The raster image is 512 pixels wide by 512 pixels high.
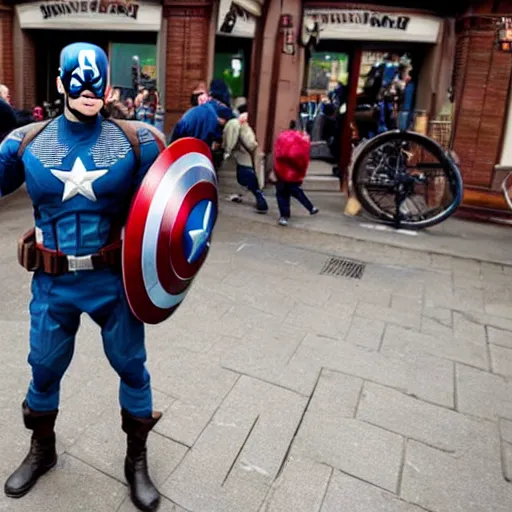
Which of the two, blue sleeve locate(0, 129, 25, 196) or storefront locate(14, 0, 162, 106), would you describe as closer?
blue sleeve locate(0, 129, 25, 196)

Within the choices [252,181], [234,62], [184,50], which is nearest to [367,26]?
[234,62]

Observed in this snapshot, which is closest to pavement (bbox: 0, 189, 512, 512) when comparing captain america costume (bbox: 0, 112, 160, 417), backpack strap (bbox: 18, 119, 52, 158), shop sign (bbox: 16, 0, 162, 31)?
captain america costume (bbox: 0, 112, 160, 417)

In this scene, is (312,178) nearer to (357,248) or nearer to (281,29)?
(281,29)

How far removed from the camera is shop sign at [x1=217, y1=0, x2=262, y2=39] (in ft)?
24.4

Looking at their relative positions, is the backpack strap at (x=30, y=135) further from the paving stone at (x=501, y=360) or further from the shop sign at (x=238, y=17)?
the shop sign at (x=238, y=17)

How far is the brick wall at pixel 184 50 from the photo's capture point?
777 centimetres

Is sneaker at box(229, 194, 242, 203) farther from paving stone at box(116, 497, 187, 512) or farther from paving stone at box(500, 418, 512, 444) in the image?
paving stone at box(116, 497, 187, 512)

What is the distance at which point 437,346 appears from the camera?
145 inches

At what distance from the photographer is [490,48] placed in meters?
7.17

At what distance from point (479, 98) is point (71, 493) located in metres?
7.30

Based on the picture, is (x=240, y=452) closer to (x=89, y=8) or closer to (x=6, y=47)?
(x=89, y=8)

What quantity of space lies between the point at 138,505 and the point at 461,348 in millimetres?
2527

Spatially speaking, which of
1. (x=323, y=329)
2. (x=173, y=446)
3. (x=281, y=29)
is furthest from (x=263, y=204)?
(x=173, y=446)

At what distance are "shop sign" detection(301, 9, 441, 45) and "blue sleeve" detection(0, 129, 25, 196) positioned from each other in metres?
7.16
